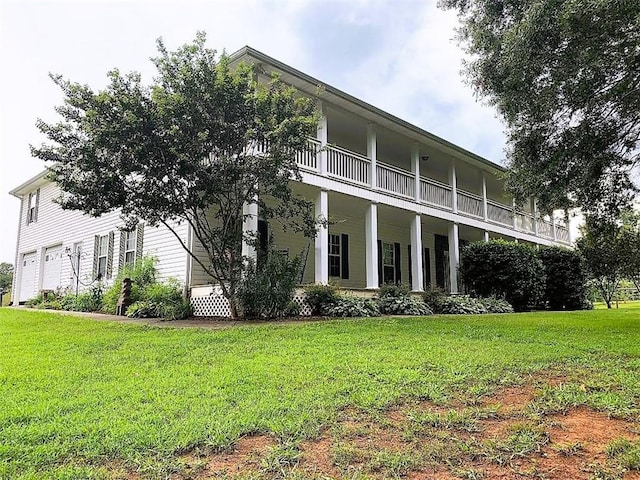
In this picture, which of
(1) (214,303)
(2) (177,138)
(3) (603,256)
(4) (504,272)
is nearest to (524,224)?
(3) (603,256)

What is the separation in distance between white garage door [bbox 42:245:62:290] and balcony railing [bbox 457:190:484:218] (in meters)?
16.3

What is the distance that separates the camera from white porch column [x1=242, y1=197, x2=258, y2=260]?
11.0 meters

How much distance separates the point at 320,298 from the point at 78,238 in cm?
1188

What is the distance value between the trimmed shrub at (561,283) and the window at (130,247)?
47.5 ft

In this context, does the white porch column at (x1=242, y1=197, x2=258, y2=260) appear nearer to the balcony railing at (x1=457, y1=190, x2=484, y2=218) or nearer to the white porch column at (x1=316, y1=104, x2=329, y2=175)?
the white porch column at (x1=316, y1=104, x2=329, y2=175)

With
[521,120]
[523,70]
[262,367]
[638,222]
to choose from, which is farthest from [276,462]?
[638,222]

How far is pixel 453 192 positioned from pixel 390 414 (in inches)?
605

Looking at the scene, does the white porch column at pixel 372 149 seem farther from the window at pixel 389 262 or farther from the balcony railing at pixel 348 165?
the window at pixel 389 262

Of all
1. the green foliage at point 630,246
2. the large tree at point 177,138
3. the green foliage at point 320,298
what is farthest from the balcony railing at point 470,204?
the large tree at point 177,138

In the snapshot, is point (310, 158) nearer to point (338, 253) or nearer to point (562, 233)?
point (338, 253)

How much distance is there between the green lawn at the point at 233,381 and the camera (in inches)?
129

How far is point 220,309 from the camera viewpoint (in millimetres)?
11727

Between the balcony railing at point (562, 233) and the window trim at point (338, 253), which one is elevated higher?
the balcony railing at point (562, 233)

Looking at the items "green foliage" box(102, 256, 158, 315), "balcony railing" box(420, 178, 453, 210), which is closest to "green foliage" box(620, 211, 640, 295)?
"balcony railing" box(420, 178, 453, 210)
